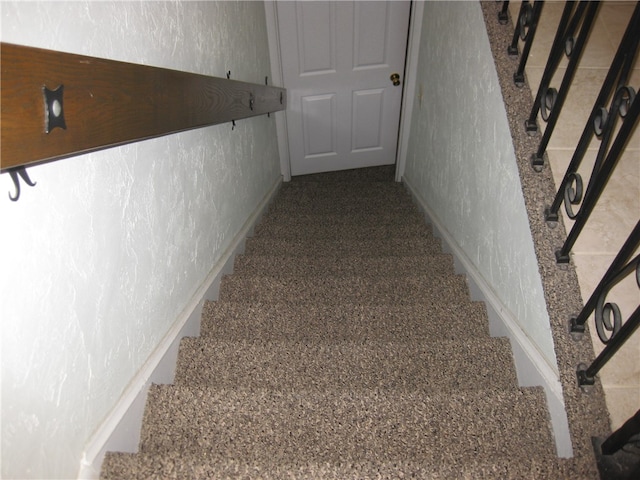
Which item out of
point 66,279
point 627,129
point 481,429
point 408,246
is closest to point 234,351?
point 66,279

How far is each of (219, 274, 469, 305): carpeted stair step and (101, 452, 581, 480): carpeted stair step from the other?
0.86 meters

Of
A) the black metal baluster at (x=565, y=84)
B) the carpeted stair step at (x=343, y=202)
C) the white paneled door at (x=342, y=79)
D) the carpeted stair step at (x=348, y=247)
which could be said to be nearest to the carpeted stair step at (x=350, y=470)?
the black metal baluster at (x=565, y=84)

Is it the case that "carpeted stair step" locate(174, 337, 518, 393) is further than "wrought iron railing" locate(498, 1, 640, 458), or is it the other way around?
"carpeted stair step" locate(174, 337, 518, 393)

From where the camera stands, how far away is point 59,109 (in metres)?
0.63

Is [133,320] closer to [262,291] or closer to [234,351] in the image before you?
[234,351]

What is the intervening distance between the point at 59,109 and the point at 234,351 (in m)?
0.94

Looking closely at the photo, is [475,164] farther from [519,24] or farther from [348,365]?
[348,365]

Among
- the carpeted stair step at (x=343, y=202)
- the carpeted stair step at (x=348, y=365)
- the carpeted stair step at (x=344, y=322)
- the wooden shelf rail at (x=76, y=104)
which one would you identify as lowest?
the carpeted stair step at (x=343, y=202)

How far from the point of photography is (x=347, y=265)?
2.16 meters

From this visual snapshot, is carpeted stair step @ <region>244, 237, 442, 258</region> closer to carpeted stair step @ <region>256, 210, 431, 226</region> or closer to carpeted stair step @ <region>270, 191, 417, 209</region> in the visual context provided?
Result: carpeted stair step @ <region>256, 210, 431, 226</region>

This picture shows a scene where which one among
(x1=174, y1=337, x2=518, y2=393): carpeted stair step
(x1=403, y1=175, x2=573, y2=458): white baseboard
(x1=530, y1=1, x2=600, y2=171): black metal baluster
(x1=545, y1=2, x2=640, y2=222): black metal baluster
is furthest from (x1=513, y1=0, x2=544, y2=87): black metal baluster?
(x1=174, y1=337, x2=518, y2=393): carpeted stair step

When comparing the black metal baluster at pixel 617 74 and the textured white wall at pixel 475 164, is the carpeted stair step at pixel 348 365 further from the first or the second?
the black metal baluster at pixel 617 74

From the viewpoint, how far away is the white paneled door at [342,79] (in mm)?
3455

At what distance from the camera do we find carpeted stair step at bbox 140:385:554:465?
109 cm
